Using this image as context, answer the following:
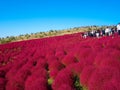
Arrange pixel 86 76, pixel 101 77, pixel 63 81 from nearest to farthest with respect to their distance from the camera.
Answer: pixel 101 77, pixel 86 76, pixel 63 81

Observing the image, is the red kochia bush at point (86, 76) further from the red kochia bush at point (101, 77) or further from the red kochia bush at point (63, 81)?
the red kochia bush at point (101, 77)

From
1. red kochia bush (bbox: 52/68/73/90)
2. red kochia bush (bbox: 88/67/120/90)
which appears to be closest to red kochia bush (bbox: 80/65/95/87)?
red kochia bush (bbox: 52/68/73/90)

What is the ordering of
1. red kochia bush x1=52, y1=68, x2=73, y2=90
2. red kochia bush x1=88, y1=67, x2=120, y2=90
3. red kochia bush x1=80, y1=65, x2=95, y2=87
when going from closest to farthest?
red kochia bush x1=88, y1=67, x2=120, y2=90 → red kochia bush x1=80, y1=65, x2=95, y2=87 → red kochia bush x1=52, y1=68, x2=73, y2=90

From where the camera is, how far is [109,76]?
827 cm

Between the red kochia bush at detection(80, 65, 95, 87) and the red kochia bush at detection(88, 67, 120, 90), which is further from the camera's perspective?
the red kochia bush at detection(80, 65, 95, 87)

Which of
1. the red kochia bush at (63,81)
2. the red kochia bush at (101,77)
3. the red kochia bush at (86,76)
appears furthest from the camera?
the red kochia bush at (63,81)

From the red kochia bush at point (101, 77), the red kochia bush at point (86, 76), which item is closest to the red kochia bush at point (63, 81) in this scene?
the red kochia bush at point (86, 76)

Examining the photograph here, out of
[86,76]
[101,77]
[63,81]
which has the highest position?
[101,77]

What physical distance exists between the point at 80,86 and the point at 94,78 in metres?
1.92

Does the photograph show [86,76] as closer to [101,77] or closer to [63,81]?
[63,81]

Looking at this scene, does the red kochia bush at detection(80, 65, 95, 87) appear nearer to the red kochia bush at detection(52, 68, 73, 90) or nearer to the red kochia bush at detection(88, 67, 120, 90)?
the red kochia bush at detection(52, 68, 73, 90)

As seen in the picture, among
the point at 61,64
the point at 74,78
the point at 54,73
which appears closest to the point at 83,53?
the point at 61,64

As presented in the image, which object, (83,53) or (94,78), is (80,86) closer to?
(94,78)

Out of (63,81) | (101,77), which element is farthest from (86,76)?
(101,77)
